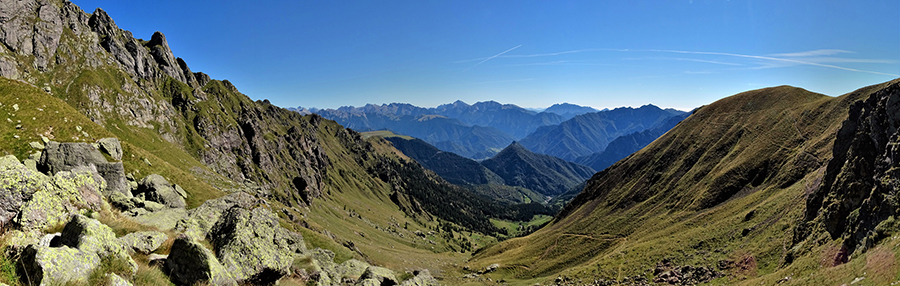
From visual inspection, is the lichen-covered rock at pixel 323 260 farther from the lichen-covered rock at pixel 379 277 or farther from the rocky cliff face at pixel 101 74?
the rocky cliff face at pixel 101 74

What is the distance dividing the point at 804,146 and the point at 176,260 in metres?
146

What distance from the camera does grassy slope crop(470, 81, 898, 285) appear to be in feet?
222

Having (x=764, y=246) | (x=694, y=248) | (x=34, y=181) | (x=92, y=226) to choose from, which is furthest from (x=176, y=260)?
(x=694, y=248)

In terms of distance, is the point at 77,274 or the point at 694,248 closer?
the point at 77,274

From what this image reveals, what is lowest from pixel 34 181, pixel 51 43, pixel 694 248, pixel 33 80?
pixel 694 248

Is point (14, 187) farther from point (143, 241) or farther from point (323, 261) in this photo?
point (323, 261)

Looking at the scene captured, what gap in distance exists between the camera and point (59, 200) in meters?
15.4

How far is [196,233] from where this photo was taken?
19.1 metres

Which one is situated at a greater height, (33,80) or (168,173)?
(33,80)

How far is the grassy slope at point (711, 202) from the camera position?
222 ft

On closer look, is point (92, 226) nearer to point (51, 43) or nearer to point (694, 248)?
point (694, 248)

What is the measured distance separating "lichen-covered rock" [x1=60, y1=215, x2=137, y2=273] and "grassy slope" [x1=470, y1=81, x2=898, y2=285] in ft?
156

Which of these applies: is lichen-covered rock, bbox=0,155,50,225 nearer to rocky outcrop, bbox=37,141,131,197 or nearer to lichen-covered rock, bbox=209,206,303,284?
lichen-covered rock, bbox=209,206,303,284

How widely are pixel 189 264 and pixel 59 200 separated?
7.14 m
